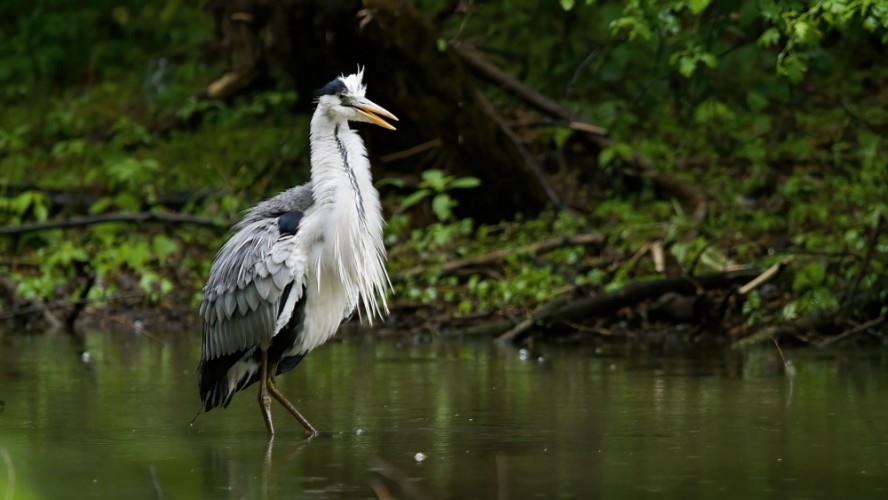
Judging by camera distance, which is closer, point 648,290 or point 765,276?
point 765,276

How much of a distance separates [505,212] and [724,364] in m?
5.96

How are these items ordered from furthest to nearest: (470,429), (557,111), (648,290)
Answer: (557,111) → (648,290) → (470,429)

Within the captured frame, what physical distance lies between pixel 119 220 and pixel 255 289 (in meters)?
7.43

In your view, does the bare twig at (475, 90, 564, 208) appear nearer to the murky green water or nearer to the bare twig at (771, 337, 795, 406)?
the murky green water

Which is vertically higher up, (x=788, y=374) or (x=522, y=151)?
(x=522, y=151)

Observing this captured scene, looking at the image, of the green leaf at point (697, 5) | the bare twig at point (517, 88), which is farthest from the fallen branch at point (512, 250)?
the green leaf at point (697, 5)

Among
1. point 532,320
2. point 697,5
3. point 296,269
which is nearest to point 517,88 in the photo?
point 532,320

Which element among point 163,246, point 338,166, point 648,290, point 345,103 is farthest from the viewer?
point 163,246

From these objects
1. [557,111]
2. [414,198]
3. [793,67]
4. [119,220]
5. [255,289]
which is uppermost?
[557,111]

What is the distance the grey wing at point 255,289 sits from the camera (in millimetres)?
7984

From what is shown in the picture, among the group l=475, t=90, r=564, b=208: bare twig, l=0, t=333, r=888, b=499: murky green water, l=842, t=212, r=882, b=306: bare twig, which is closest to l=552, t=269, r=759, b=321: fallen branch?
l=0, t=333, r=888, b=499: murky green water

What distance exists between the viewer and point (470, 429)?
24.7ft

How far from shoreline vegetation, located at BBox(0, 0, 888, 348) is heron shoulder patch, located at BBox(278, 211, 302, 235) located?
244cm

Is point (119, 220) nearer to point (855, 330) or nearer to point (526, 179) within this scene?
point (526, 179)
